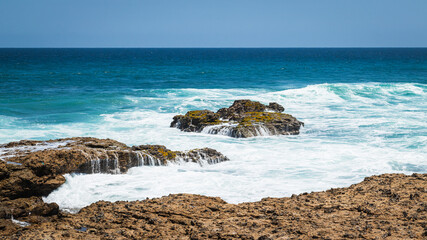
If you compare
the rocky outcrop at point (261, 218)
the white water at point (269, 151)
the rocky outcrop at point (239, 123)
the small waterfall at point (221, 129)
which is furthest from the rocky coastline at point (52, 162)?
the rocky outcrop at point (239, 123)

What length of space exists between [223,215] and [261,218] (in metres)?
0.58

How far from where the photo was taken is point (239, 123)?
Result: 16547 mm

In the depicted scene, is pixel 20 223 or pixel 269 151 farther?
pixel 269 151

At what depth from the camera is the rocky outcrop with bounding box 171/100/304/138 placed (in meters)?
16.0

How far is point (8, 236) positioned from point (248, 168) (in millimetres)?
6958

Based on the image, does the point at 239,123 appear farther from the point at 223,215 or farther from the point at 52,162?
the point at 223,215

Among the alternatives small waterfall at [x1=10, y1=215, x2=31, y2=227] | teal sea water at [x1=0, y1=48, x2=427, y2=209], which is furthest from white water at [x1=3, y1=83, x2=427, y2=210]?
small waterfall at [x1=10, y1=215, x2=31, y2=227]

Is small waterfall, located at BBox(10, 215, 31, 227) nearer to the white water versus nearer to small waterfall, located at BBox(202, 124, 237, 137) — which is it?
the white water

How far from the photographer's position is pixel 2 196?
750cm

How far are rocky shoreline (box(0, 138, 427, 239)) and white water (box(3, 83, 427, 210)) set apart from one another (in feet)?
3.18

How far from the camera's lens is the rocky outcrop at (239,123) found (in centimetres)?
1600

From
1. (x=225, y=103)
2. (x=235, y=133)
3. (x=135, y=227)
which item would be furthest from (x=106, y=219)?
(x=225, y=103)

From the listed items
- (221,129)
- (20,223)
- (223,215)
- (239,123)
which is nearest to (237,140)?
(221,129)

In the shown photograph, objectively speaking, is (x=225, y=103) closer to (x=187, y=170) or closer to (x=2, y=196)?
(x=187, y=170)
